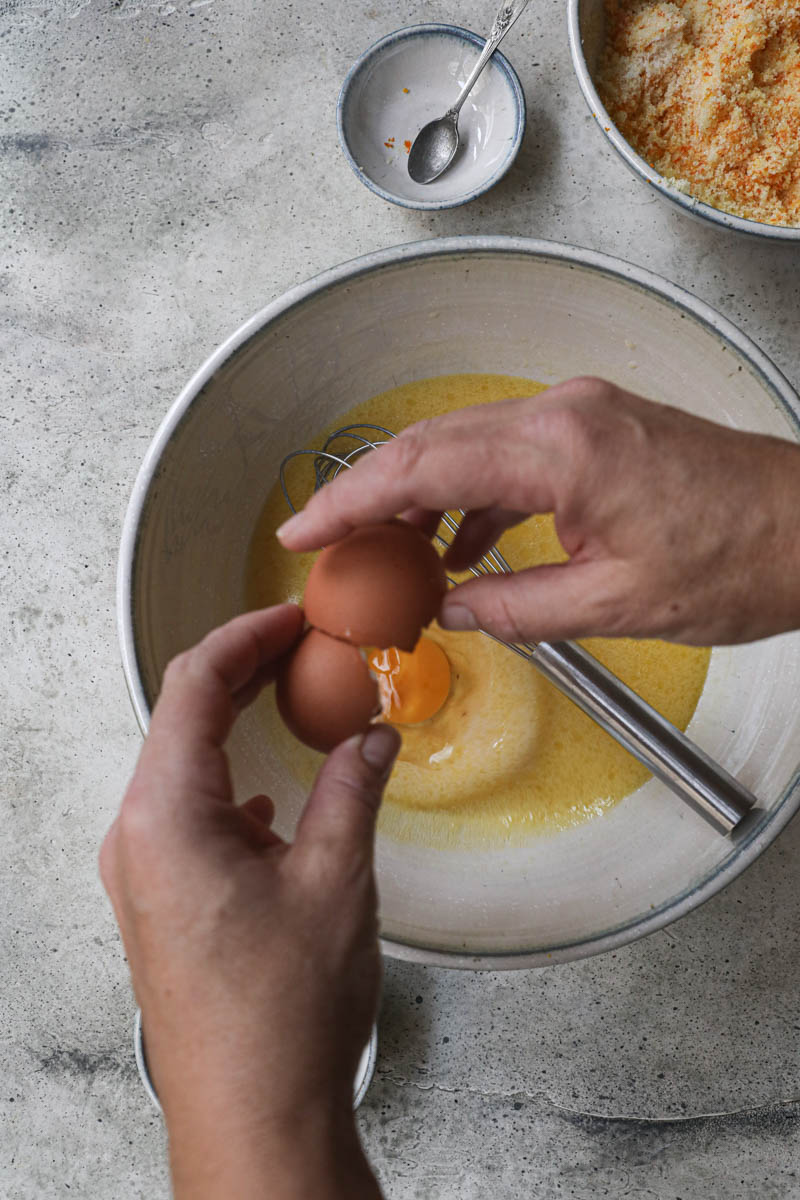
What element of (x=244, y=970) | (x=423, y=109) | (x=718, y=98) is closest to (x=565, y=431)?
(x=244, y=970)

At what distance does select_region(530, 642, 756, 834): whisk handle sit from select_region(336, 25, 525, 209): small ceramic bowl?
695 mm

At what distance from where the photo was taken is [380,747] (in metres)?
0.79

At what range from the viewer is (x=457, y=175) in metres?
1.34

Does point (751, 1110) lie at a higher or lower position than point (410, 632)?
lower

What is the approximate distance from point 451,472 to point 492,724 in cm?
59

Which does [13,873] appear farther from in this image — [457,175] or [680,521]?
[457,175]

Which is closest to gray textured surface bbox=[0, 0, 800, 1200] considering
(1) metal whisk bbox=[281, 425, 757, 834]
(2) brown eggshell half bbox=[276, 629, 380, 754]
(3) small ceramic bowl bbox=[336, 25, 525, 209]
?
(3) small ceramic bowl bbox=[336, 25, 525, 209]

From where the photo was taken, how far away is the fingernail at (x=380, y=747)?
0.77 m

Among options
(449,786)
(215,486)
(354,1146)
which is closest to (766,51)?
(215,486)

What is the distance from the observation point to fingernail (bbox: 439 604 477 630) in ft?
2.87

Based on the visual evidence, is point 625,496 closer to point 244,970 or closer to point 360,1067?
point 244,970

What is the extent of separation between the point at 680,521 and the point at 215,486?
2.16ft

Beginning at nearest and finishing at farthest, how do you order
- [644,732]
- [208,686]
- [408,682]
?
[208,686] → [644,732] → [408,682]

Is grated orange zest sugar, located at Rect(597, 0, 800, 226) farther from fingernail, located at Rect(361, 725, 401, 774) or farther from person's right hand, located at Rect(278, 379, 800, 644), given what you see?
fingernail, located at Rect(361, 725, 401, 774)
